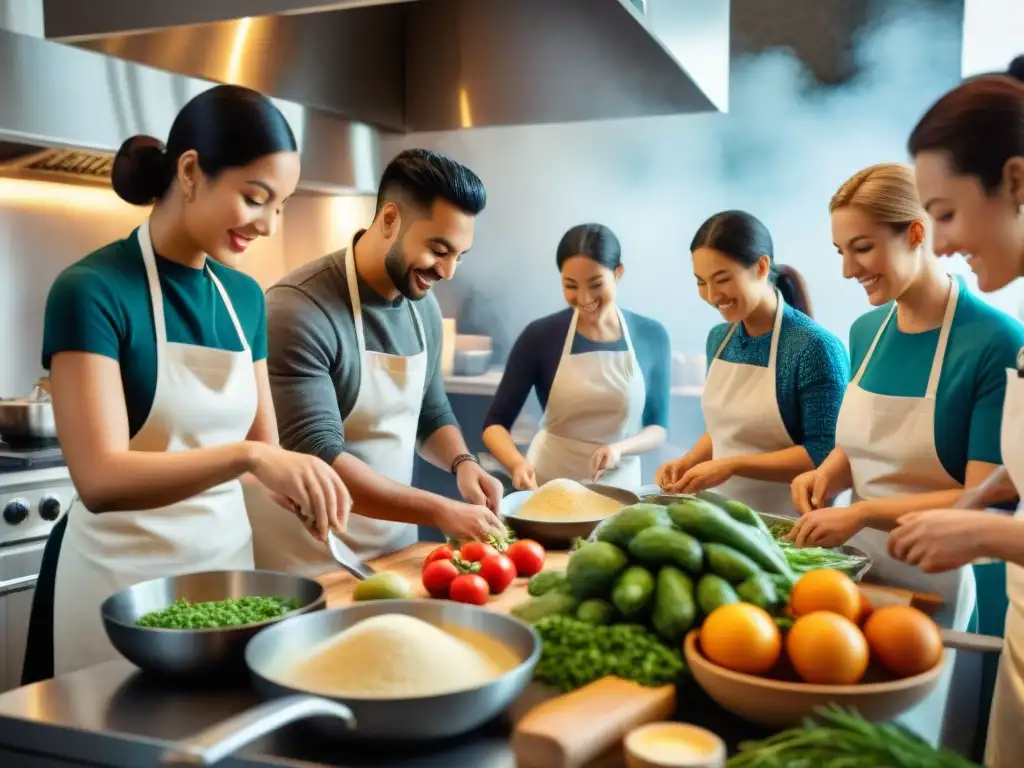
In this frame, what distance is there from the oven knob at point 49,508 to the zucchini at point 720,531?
2.07 meters

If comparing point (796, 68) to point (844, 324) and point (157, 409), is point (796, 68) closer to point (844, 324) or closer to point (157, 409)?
point (844, 324)

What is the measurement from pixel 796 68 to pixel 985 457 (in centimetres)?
234

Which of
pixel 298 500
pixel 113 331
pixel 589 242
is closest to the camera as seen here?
pixel 298 500

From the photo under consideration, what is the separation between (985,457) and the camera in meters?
1.65

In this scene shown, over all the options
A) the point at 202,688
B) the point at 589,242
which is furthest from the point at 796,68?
the point at 202,688

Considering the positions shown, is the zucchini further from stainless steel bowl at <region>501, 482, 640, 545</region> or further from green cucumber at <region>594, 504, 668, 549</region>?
stainless steel bowl at <region>501, 482, 640, 545</region>

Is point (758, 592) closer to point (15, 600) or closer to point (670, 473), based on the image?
point (670, 473)

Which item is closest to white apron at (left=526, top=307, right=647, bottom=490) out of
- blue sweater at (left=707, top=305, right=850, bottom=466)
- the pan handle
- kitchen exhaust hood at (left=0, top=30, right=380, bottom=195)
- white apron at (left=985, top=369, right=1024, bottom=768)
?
blue sweater at (left=707, top=305, right=850, bottom=466)

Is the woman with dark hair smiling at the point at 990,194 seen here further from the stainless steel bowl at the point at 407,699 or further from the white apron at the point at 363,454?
the white apron at the point at 363,454

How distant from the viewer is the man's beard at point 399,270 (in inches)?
76.5

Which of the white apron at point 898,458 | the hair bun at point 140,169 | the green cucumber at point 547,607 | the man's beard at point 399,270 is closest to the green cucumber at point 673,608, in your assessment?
the green cucumber at point 547,607

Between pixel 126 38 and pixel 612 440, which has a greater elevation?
pixel 126 38

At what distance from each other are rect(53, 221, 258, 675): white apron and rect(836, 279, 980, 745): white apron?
3.97 feet

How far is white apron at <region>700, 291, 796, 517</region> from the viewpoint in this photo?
2320 millimetres
